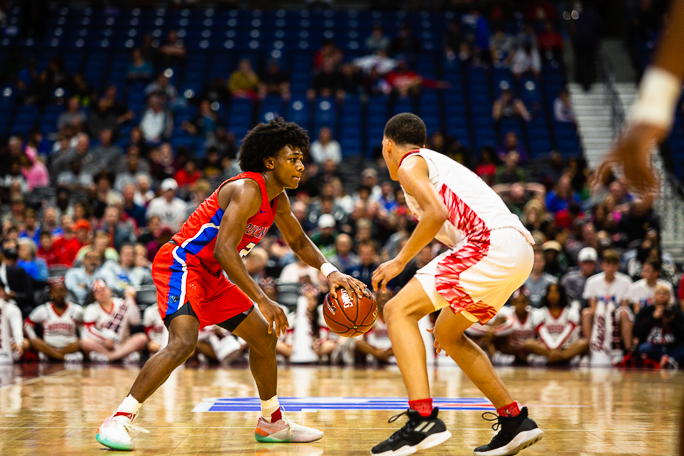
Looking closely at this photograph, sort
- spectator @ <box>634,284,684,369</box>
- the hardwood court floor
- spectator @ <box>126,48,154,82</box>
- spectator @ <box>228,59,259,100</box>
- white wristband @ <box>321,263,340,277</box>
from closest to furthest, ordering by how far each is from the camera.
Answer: the hardwood court floor, white wristband @ <box>321,263,340,277</box>, spectator @ <box>634,284,684,369</box>, spectator @ <box>228,59,259,100</box>, spectator @ <box>126,48,154,82</box>

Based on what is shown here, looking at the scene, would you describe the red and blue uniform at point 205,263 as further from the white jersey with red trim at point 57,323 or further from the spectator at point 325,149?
the spectator at point 325,149

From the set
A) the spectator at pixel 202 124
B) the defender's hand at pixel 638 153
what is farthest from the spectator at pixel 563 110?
the defender's hand at pixel 638 153

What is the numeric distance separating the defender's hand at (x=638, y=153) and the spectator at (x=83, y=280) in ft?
27.2

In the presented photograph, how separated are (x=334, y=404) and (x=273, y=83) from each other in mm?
10528

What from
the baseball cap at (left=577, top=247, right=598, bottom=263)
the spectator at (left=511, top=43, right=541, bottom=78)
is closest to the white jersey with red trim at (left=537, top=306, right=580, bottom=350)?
the baseball cap at (left=577, top=247, right=598, bottom=263)

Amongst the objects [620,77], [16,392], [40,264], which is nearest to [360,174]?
[40,264]

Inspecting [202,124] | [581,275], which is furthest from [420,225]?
[202,124]

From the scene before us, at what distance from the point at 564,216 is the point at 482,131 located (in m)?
3.68

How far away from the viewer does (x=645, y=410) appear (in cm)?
539

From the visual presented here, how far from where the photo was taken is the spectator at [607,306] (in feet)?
29.5

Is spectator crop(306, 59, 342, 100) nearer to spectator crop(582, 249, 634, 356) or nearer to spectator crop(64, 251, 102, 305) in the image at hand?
spectator crop(64, 251, 102, 305)

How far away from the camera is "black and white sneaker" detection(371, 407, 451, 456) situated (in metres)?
3.44

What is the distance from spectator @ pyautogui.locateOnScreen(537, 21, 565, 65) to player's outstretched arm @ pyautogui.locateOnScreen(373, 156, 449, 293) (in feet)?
44.7

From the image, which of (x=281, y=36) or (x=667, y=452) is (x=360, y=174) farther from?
(x=667, y=452)
